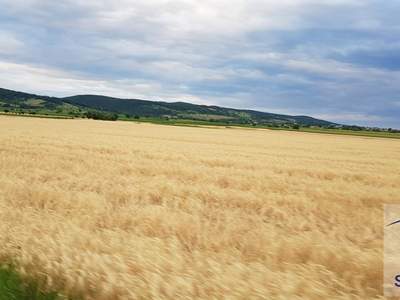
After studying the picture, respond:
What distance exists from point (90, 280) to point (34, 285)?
0.58 meters

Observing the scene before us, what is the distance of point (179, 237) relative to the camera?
636 centimetres

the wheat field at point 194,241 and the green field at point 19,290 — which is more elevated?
the wheat field at point 194,241

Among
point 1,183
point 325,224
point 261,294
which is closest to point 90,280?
point 261,294

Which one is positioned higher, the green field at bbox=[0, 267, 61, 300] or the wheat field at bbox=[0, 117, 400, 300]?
the wheat field at bbox=[0, 117, 400, 300]

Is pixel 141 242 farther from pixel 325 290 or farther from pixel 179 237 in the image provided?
pixel 325 290

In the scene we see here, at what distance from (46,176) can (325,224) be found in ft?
29.3

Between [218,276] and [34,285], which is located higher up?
[218,276]

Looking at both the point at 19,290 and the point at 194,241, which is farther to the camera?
the point at 194,241

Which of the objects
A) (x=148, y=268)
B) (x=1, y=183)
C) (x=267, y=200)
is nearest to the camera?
(x=148, y=268)

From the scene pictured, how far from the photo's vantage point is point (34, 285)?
173 inches

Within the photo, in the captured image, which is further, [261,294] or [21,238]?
[21,238]

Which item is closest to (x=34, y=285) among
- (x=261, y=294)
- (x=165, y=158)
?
(x=261, y=294)

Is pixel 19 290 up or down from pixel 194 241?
down

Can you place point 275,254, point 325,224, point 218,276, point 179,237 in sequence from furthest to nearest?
point 325,224 < point 179,237 < point 275,254 < point 218,276
